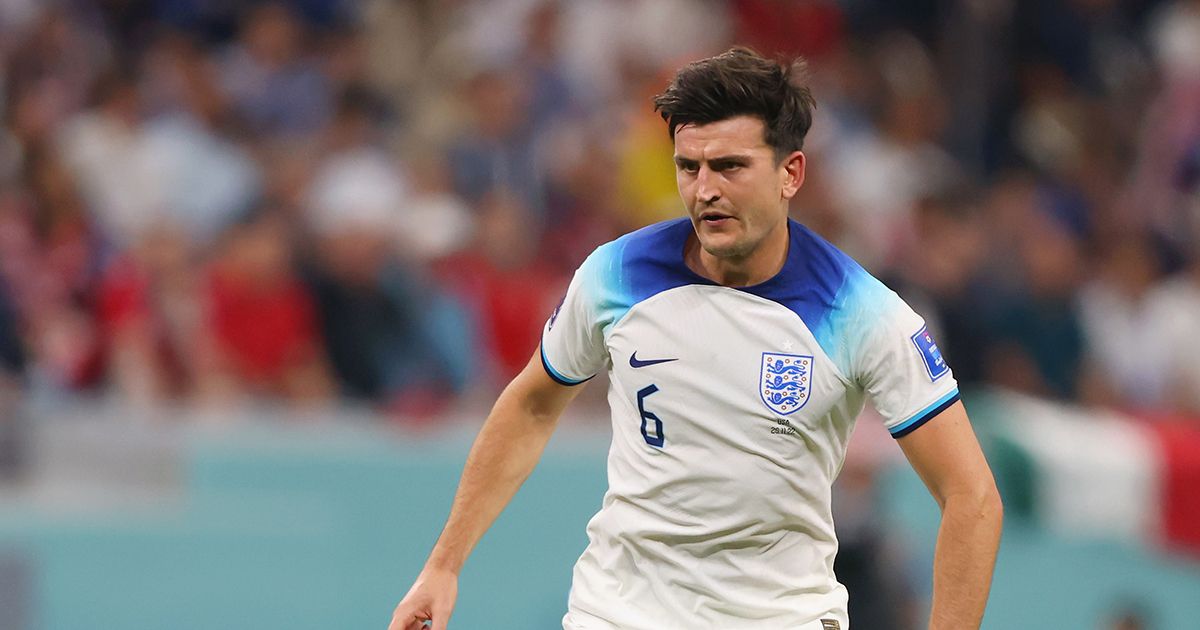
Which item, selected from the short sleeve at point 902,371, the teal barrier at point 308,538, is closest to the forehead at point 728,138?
the short sleeve at point 902,371

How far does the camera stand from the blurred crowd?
957 cm

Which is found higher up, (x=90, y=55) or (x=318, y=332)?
(x=90, y=55)

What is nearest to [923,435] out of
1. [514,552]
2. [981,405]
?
[514,552]

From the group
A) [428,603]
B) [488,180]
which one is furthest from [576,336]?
[488,180]

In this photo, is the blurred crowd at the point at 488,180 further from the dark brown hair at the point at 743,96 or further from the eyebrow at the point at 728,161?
the eyebrow at the point at 728,161

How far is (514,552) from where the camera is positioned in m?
9.80

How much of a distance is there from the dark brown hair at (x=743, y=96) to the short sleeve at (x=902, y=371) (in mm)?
477

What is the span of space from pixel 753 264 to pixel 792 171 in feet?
0.80

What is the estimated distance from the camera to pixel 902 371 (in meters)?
4.48

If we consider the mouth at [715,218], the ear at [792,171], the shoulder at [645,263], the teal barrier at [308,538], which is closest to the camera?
the mouth at [715,218]

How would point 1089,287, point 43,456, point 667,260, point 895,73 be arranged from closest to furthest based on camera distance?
point 667,260, point 43,456, point 1089,287, point 895,73

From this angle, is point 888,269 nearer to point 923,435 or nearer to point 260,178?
point 260,178

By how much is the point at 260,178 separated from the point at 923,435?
6611mm

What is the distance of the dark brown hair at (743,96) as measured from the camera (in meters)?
4.48
